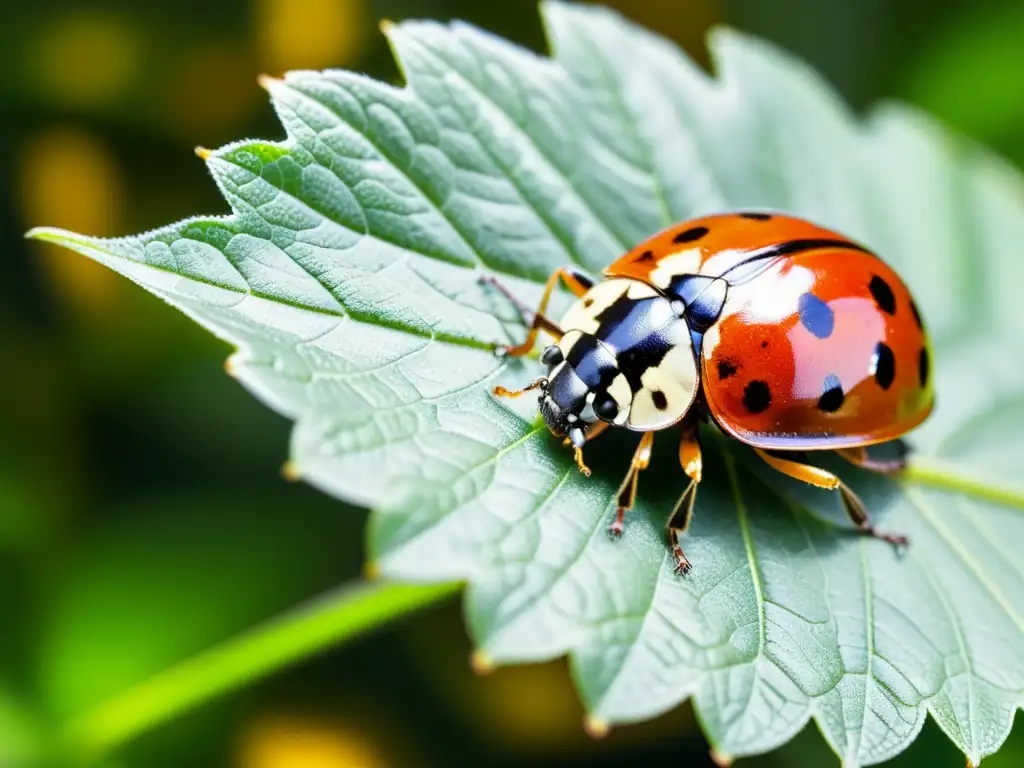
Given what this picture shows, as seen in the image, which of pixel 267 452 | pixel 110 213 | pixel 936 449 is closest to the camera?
pixel 936 449

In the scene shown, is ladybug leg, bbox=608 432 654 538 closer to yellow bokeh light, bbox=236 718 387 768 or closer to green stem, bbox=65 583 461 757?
green stem, bbox=65 583 461 757

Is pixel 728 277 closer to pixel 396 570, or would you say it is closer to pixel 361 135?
pixel 361 135

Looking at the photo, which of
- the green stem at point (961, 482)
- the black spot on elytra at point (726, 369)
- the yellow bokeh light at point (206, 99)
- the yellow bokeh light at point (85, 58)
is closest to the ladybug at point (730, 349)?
the black spot on elytra at point (726, 369)

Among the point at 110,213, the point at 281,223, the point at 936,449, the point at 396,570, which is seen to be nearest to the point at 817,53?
the point at 936,449

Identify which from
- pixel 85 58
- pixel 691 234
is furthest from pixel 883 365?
pixel 85 58

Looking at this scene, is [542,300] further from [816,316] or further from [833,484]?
[833,484]

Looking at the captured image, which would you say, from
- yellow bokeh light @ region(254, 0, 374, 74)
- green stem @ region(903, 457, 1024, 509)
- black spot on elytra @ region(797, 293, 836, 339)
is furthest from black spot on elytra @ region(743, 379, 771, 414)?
yellow bokeh light @ region(254, 0, 374, 74)
